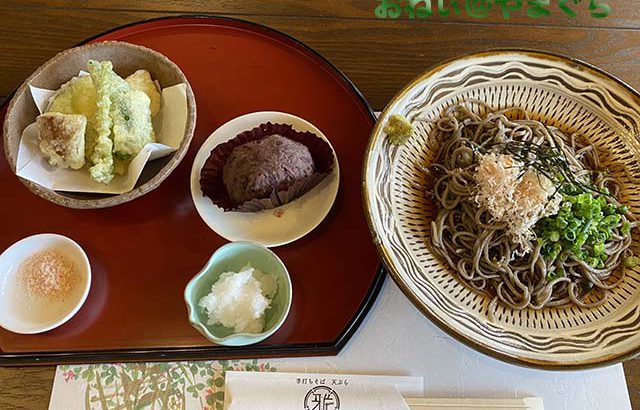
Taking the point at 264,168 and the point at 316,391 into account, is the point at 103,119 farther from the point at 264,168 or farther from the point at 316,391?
the point at 316,391

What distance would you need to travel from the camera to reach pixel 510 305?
1229mm

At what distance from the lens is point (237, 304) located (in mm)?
1199

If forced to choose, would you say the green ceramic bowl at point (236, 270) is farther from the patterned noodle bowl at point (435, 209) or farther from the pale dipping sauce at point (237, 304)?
the patterned noodle bowl at point (435, 209)

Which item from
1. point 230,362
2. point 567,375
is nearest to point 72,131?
point 230,362

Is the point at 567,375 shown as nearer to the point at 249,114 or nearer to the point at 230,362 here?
the point at 230,362

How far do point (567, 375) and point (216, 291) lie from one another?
2.85ft

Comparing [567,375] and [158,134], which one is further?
[158,134]

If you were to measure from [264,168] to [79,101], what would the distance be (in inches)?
21.0

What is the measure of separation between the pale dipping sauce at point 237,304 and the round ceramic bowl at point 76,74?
0.32 meters

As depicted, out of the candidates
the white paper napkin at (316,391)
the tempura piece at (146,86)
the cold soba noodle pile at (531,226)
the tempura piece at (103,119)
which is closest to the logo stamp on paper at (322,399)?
the white paper napkin at (316,391)

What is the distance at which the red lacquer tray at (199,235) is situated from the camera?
1240 millimetres

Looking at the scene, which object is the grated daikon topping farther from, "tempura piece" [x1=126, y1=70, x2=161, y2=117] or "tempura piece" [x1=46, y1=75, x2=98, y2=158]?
"tempura piece" [x1=46, y1=75, x2=98, y2=158]

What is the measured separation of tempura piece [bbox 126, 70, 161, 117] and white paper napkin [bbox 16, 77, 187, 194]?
6 centimetres

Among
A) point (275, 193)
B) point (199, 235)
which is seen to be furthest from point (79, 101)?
point (275, 193)
